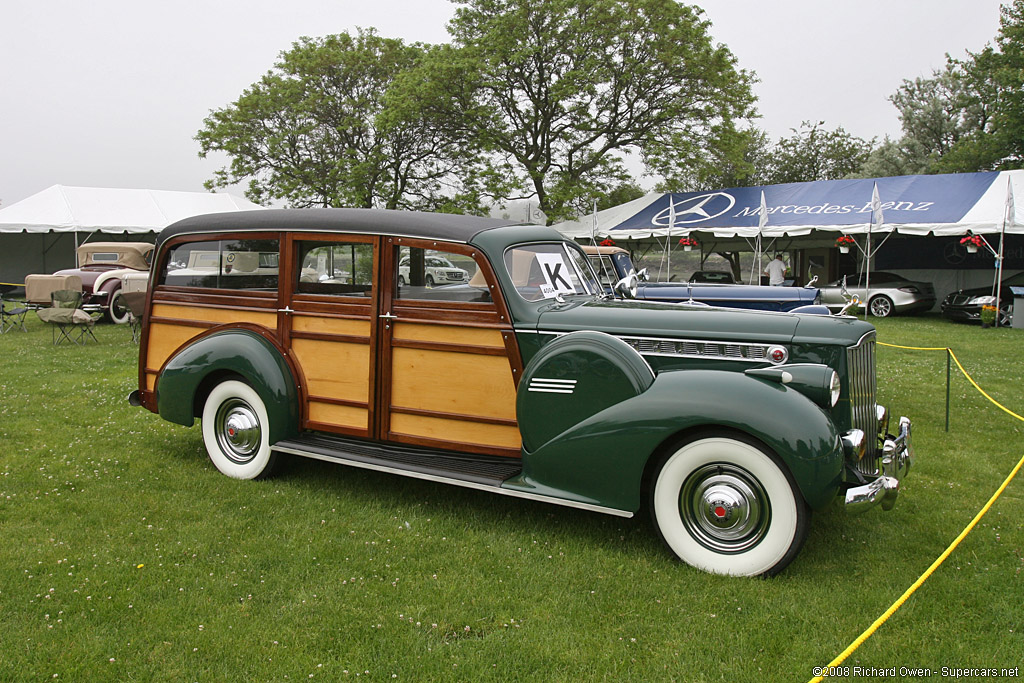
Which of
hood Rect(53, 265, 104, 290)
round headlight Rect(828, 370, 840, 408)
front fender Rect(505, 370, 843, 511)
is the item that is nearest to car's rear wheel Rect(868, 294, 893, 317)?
round headlight Rect(828, 370, 840, 408)

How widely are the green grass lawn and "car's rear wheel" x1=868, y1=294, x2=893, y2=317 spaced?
580 inches

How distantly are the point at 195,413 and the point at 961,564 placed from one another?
5.39 metres

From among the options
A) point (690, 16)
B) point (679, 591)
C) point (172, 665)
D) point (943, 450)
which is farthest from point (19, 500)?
point (690, 16)

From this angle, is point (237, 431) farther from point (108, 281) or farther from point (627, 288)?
point (108, 281)

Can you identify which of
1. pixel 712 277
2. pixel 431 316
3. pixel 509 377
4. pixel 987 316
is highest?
pixel 712 277

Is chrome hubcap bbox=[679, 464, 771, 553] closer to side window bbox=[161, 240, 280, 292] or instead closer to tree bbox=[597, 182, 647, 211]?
side window bbox=[161, 240, 280, 292]

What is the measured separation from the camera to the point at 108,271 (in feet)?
54.0

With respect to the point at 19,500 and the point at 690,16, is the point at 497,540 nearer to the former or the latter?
the point at 19,500

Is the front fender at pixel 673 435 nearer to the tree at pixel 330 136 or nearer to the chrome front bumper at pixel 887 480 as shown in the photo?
the chrome front bumper at pixel 887 480

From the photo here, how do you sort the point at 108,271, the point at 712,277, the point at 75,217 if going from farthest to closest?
the point at 75,217
the point at 712,277
the point at 108,271

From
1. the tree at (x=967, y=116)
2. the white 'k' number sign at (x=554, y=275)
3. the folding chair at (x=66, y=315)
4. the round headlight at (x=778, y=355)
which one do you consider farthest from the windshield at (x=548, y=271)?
the tree at (x=967, y=116)

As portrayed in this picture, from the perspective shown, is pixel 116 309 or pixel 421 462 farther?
pixel 116 309

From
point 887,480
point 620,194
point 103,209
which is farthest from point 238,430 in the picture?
point 620,194

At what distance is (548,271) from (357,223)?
4.58 feet
